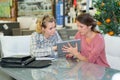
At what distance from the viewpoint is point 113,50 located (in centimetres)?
280

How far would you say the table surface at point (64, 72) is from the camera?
6.48 feet

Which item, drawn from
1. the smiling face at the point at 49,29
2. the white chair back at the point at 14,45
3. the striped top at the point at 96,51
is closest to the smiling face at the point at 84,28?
the striped top at the point at 96,51

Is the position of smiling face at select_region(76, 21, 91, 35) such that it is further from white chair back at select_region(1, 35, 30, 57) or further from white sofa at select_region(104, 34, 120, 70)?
white chair back at select_region(1, 35, 30, 57)

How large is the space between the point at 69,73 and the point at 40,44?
898mm

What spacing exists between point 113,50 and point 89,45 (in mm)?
260

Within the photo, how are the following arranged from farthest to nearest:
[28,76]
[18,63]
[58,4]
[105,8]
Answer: [58,4], [105,8], [18,63], [28,76]

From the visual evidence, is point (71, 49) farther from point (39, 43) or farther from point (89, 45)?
point (39, 43)

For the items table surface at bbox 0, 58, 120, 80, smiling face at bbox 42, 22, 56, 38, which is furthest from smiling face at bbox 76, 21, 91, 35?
table surface at bbox 0, 58, 120, 80

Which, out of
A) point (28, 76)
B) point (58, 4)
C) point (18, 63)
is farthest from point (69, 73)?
point (58, 4)

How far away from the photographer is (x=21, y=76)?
2.05 m

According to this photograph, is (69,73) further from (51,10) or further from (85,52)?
(51,10)

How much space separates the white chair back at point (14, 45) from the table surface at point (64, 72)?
68 centimetres

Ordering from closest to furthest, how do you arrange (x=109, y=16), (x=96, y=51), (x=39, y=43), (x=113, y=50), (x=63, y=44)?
1. (x=63, y=44)
2. (x=96, y=51)
3. (x=113, y=50)
4. (x=39, y=43)
5. (x=109, y=16)

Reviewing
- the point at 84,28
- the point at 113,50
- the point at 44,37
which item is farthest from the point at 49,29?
the point at 113,50
